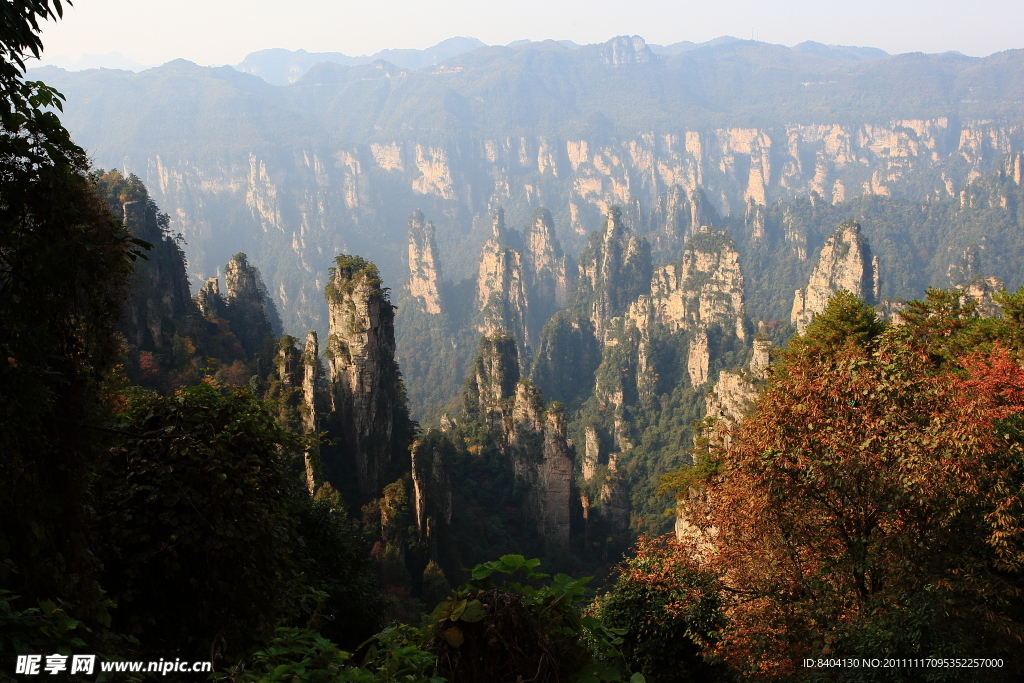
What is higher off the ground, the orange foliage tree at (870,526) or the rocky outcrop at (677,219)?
the rocky outcrop at (677,219)

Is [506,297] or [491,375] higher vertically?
[506,297]

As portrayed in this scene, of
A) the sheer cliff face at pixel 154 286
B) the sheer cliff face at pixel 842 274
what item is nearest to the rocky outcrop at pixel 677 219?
the sheer cliff face at pixel 842 274

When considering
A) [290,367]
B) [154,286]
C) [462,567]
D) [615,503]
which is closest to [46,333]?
[462,567]

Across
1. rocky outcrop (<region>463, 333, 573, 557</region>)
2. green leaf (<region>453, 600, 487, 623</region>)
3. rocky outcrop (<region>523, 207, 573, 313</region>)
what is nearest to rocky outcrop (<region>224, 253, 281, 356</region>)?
rocky outcrop (<region>463, 333, 573, 557</region>)

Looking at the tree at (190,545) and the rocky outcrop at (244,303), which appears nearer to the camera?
the tree at (190,545)

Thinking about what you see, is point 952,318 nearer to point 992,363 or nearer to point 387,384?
Result: point 992,363

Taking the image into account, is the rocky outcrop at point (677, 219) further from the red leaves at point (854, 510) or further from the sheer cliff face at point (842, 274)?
the red leaves at point (854, 510)

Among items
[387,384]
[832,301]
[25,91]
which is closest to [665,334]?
[387,384]

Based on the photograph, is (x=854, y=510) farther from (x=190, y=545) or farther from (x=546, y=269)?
(x=546, y=269)
